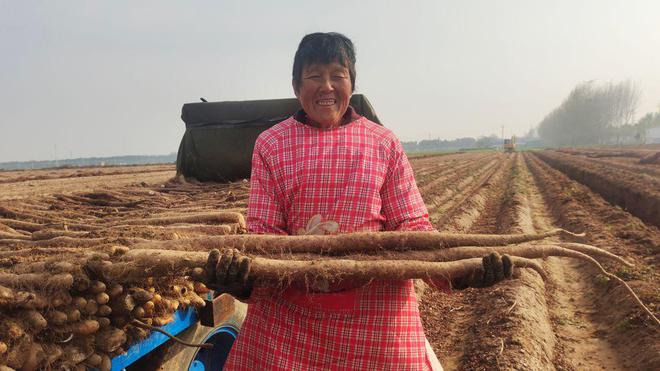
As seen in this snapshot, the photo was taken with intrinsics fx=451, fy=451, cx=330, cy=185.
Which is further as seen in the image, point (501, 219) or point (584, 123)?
point (584, 123)

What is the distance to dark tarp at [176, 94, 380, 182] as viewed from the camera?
5934 millimetres

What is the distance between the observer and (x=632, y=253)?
7.22 metres

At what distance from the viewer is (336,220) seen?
68.3 inches

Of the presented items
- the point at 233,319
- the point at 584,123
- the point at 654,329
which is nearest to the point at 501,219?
the point at 654,329

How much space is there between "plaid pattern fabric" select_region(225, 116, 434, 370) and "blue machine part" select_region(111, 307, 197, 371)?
37 centimetres

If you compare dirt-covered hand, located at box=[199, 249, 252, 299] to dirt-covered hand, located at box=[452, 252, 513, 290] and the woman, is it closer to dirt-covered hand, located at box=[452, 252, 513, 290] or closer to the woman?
the woman

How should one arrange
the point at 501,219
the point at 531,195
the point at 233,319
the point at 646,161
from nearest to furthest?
the point at 233,319 → the point at 501,219 → the point at 531,195 → the point at 646,161

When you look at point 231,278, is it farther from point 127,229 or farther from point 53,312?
point 127,229

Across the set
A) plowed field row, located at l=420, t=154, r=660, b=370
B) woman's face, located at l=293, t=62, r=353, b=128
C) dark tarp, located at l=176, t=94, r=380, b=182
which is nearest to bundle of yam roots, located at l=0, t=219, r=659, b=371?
woman's face, located at l=293, t=62, r=353, b=128

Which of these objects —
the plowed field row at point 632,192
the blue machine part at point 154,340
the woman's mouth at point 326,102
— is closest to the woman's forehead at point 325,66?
the woman's mouth at point 326,102

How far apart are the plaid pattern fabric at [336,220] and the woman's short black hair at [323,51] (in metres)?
0.24

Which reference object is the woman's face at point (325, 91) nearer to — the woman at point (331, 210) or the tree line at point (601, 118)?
the woman at point (331, 210)

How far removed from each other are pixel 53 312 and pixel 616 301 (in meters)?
5.87

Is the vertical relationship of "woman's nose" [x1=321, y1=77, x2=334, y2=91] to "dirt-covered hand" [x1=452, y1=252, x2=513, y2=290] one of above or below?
above
